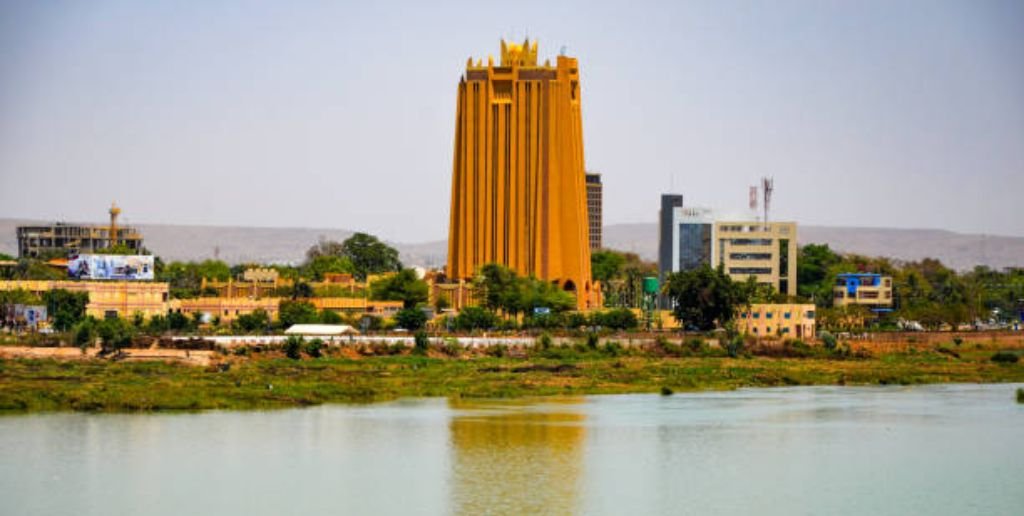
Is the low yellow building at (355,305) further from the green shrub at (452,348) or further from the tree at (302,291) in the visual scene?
the green shrub at (452,348)

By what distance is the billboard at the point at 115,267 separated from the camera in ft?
420

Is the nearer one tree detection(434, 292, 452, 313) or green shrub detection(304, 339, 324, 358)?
green shrub detection(304, 339, 324, 358)

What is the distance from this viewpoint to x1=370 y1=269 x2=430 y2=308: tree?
455 feet

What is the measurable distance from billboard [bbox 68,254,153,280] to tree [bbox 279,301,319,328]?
10.9m

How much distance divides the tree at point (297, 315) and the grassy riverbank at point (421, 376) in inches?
761

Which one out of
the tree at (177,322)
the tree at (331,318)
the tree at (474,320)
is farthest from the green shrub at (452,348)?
the tree at (177,322)

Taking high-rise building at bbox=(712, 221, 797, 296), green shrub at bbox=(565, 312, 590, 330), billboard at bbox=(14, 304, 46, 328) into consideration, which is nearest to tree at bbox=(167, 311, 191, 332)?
billboard at bbox=(14, 304, 46, 328)

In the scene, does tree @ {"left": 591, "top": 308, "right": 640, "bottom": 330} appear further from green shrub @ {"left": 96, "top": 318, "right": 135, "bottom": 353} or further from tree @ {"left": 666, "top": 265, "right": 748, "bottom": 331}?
green shrub @ {"left": 96, "top": 318, "right": 135, "bottom": 353}

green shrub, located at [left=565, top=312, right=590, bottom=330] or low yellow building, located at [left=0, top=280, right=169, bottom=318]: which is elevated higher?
low yellow building, located at [left=0, top=280, right=169, bottom=318]

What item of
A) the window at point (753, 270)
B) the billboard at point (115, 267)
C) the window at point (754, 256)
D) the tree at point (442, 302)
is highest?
the window at point (754, 256)

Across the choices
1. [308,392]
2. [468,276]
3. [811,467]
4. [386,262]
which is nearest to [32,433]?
[308,392]

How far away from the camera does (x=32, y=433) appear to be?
66875mm

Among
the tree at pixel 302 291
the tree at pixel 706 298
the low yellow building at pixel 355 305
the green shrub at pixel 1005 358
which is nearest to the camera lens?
the green shrub at pixel 1005 358

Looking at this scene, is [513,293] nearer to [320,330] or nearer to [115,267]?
[320,330]
